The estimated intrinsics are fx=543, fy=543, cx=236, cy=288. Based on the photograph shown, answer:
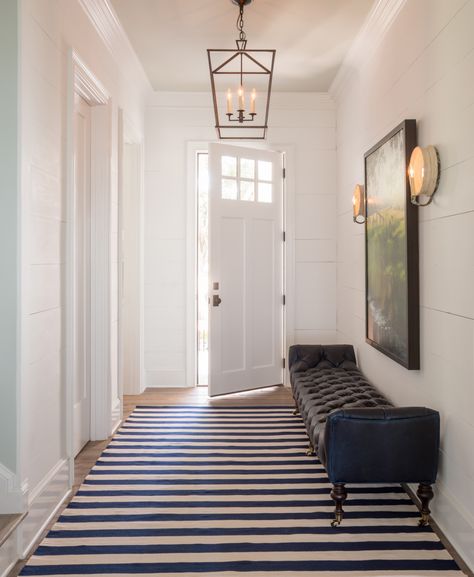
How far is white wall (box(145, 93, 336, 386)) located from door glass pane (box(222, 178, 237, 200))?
51 cm

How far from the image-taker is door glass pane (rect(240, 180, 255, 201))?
525 centimetres

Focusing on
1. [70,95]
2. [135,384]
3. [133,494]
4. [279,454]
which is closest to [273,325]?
[135,384]

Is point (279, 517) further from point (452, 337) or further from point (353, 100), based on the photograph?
point (353, 100)

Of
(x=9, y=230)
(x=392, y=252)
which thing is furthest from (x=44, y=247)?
(x=392, y=252)

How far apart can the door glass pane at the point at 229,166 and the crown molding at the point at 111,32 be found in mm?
1110

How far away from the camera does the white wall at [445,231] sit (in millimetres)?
2295

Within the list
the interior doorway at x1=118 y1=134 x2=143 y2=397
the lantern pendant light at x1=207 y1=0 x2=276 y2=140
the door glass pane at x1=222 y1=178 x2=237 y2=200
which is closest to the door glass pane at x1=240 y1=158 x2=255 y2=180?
the door glass pane at x1=222 y1=178 x2=237 y2=200

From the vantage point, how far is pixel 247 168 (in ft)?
17.4

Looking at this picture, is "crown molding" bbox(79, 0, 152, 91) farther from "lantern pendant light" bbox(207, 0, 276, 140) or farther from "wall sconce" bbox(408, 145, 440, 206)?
"wall sconce" bbox(408, 145, 440, 206)

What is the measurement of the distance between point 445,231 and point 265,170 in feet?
10.2

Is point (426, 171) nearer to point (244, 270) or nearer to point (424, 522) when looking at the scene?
point (424, 522)

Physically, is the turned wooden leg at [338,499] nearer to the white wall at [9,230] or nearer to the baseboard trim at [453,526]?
the baseboard trim at [453,526]

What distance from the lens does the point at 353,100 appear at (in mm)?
4621

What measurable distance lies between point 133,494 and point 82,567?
2.37ft
